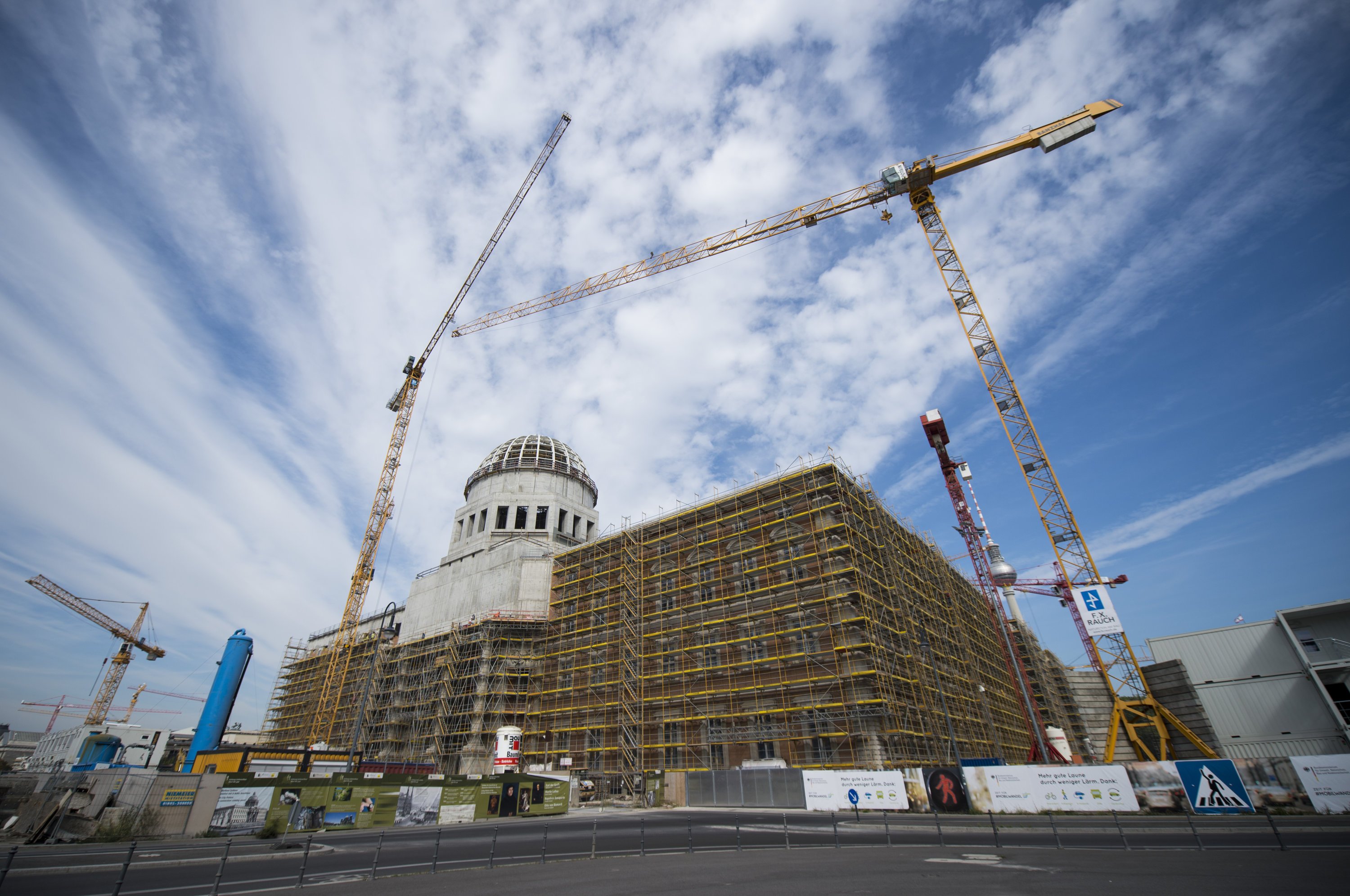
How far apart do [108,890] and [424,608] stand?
4591 cm

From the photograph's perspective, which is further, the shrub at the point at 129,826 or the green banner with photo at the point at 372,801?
the green banner with photo at the point at 372,801

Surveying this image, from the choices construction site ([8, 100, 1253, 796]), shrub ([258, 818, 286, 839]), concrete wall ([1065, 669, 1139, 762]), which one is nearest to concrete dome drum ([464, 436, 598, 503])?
construction site ([8, 100, 1253, 796])

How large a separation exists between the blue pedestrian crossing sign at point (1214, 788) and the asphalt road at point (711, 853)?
529 millimetres

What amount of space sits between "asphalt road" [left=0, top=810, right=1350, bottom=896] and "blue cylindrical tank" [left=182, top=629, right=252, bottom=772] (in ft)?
73.0

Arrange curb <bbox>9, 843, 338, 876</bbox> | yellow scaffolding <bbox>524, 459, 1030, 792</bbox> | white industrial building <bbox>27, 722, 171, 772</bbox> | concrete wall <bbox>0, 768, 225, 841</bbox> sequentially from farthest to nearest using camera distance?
white industrial building <bbox>27, 722, 171, 772</bbox> → yellow scaffolding <bbox>524, 459, 1030, 792</bbox> → concrete wall <bbox>0, 768, 225, 841</bbox> → curb <bbox>9, 843, 338, 876</bbox>

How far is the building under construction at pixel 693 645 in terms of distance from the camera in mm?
32688

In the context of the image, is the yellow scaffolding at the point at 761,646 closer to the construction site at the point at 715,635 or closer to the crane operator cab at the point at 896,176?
the construction site at the point at 715,635

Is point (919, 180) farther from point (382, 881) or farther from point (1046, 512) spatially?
point (382, 881)

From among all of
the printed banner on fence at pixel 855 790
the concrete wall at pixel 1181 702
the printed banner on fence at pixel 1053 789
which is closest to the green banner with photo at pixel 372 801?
the printed banner on fence at pixel 855 790

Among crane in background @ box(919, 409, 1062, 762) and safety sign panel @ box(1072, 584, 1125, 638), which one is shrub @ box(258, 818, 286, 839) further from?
crane in background @ box(919, 409, 1062, 762)

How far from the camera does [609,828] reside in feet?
76.1

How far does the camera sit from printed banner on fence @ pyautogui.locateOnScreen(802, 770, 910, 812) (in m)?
24.3

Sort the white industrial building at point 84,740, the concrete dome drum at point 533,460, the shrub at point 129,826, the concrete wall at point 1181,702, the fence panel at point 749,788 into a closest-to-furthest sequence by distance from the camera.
Result: the shrub at point 129,826 → the fence panel at point 749,788 → the concrete wall at point 1181,702 → the white industrial building at point 84,740 → the concrete dome drum at point 533,460

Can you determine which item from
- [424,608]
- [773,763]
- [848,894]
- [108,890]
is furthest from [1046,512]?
[424,608]
